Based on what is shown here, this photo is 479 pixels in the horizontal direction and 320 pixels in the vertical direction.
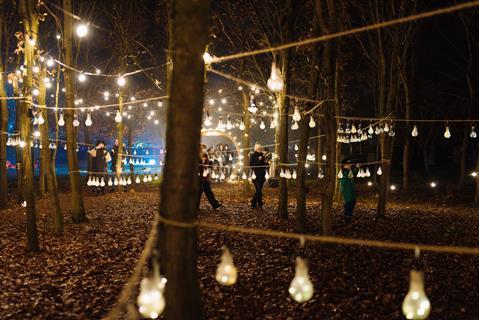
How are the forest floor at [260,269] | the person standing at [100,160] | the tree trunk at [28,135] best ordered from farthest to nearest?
the person standing at [100,160], the tree trunk at [28,135], the forest floor at [260,269]

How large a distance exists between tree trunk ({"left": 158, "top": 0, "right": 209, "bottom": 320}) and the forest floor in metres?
1.78

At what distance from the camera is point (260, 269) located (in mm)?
8047

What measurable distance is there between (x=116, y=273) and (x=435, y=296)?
18.0ft

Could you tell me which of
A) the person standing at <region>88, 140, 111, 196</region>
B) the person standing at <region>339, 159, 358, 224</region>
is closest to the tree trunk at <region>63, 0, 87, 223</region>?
the person standing at <region>88, 140, 111, 196</region>

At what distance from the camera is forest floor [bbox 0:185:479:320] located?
6.21 metres

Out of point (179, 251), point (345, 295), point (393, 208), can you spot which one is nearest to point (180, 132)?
point (179, 251)

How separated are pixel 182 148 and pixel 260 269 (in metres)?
4.40

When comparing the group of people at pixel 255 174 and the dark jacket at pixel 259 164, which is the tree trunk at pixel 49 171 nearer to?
the group of people at pixel 255 174

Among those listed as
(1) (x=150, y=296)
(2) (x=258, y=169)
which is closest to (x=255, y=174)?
(2) (x=258, y=169)

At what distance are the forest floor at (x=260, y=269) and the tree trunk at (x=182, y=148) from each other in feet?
5.84

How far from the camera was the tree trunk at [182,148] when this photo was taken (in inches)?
170

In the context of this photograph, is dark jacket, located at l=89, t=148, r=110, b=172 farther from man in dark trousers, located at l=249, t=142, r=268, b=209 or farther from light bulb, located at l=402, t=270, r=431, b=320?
light bulb, located at l=402, t=270, r=431, b=320

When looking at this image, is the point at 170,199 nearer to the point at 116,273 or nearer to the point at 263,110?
the point at 116,273

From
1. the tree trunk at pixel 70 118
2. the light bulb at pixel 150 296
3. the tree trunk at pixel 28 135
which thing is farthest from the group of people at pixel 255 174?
the light bulb at pixel 150 296
